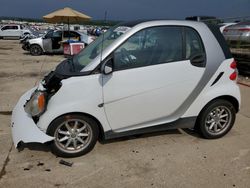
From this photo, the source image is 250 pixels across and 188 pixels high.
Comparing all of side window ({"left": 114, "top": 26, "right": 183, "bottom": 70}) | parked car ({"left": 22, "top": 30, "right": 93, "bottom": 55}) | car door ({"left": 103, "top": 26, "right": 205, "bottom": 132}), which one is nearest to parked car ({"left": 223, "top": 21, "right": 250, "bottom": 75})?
car door ({"left": 103, "top": 26, "right": 205, "bottom": 132})

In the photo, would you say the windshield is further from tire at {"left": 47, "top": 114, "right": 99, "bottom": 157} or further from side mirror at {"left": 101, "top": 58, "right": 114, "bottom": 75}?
tire at {"left": 47, "top": 114, "right": 99, "bottom": 157}

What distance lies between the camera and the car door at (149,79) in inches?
152

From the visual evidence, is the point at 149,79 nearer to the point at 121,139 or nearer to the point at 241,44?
the point at 121,139

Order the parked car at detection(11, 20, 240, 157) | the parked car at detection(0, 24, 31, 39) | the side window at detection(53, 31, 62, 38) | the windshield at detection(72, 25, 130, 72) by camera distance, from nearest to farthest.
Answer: the parked car at detection(11, 20, 240, 157)
the windshield at detection(72, 25, 130, 72)
the side window at detection(53, 31, 62, 38)
the parked car at detection(0, 24, 31, 39)

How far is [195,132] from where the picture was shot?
4.86 m

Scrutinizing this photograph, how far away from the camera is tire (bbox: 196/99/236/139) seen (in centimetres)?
444

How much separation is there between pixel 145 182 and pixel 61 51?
15.5 metres

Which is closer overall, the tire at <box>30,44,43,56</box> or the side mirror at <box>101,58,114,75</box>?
the side mirror at <box>101,58,114,75</box>

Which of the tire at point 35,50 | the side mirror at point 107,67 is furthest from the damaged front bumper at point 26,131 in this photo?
the tire at point 35,50

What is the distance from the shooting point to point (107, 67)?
372 centimetres

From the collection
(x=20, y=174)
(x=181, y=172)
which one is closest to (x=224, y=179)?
(x=181, y=172)

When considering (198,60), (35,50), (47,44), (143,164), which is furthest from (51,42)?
(143,164)

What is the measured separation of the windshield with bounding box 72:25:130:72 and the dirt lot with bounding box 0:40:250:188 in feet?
3.89

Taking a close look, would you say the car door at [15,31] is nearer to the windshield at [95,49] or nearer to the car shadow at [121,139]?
the windshield at [95,49]
